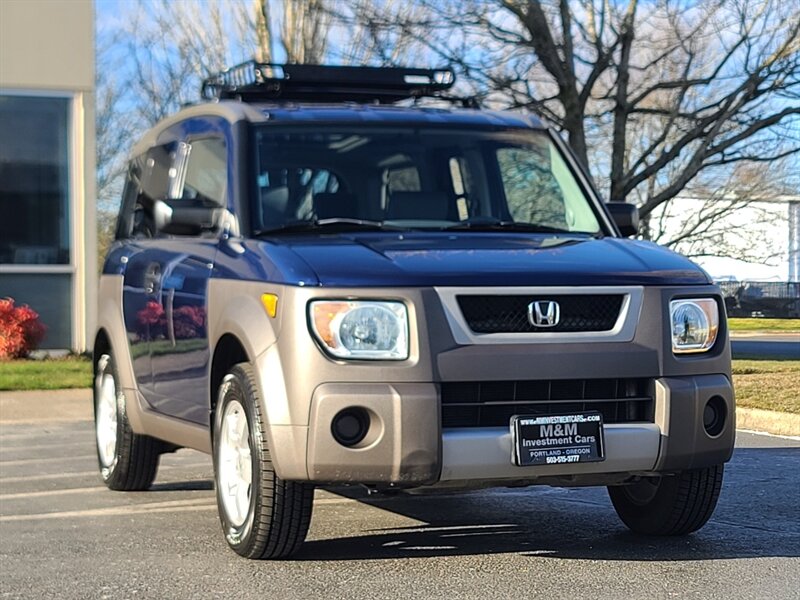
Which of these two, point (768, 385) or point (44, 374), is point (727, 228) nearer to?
point (768, 385)

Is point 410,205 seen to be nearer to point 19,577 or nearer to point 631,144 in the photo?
point 19,577

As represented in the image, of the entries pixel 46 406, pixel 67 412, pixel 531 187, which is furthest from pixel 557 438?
pixel 46 406

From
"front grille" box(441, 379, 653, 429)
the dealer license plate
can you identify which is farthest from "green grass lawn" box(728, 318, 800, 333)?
the dealer license plate

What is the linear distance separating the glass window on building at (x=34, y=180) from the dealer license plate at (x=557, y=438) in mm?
14308

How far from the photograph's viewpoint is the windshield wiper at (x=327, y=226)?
241 inches

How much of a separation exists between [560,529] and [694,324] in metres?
1.44

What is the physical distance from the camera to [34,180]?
61.9 ft

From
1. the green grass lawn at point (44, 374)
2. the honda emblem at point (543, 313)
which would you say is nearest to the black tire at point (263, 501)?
the honda emblem at point (543, 313)

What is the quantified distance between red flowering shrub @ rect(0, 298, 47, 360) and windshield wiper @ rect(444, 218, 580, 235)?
1200 centimetres

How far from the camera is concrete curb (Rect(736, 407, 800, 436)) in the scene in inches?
444

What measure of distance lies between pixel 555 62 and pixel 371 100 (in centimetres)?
1201

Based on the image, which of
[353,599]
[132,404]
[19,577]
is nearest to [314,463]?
[353,599]

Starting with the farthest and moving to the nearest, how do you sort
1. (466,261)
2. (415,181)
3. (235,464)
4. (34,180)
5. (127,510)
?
(34,180) < (127,510) < (415,181) < (235,464) < (466,261)

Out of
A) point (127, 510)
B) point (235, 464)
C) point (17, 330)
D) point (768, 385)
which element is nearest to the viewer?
point (235, 464)
